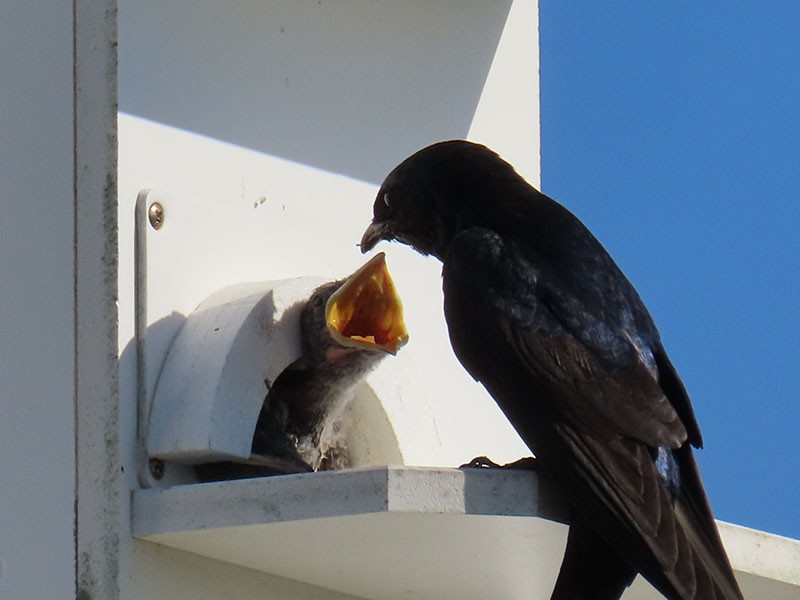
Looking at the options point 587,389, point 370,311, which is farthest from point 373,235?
point 587,389

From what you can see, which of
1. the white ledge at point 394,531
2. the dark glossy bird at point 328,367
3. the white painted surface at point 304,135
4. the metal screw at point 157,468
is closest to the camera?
the white ledge at point 394,531

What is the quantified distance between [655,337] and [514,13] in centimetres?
100

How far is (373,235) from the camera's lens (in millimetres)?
3092

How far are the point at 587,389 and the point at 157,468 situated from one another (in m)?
0.58

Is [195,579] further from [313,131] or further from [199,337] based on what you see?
[313,131]

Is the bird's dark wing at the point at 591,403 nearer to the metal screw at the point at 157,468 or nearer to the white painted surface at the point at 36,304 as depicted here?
the metal screw at the point at 157,468

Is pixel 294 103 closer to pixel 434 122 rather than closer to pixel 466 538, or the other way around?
pixel 434 122

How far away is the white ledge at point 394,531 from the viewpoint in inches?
88.7

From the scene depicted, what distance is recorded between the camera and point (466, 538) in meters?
2.44

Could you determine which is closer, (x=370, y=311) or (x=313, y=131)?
(x=370, y=311)

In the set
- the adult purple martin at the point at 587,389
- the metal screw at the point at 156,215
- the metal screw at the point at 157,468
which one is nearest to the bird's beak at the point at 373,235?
the adult purple martin at the point at 587,389

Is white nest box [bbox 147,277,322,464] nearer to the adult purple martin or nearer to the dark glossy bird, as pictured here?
the dark glossy bird

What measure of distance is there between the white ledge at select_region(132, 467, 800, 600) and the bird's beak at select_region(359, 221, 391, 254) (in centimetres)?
55

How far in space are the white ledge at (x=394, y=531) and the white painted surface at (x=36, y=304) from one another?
0.12 metres
